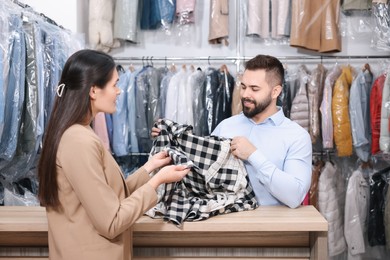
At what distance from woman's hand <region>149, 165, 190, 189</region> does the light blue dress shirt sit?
0.40m

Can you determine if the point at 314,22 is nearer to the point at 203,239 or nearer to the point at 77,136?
the point at 203,239

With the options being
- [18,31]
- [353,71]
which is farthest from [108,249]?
[353,71]

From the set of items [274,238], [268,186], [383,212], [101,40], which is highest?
[101,40]

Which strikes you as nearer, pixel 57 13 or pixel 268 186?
pixel 268 186

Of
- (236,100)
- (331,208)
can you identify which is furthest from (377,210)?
(236,100)

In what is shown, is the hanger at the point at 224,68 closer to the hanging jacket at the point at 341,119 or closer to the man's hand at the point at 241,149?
the hanging jacket at the point at 341,119

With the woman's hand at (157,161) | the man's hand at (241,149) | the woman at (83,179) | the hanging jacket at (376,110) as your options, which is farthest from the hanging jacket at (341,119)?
the woman at (83,179)

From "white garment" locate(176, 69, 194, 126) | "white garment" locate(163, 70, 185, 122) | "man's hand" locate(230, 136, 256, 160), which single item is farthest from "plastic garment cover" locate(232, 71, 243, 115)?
"man's hand" locate(230, 136, 256, 160)

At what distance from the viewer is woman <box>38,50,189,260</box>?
1.70 meters

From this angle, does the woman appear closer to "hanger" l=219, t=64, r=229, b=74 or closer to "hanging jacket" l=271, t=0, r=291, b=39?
"hanger" l=219, t=64, r=229, b=74

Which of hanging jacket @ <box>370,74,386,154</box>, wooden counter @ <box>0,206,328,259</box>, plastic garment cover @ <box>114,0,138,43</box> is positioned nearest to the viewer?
wooden counter @ <box>0,206,328,259</box>

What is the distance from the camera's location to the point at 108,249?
1.81m

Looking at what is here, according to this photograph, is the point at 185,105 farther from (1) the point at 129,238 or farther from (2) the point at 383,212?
(1) the point at 129,238

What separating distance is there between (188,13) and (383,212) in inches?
92.7
